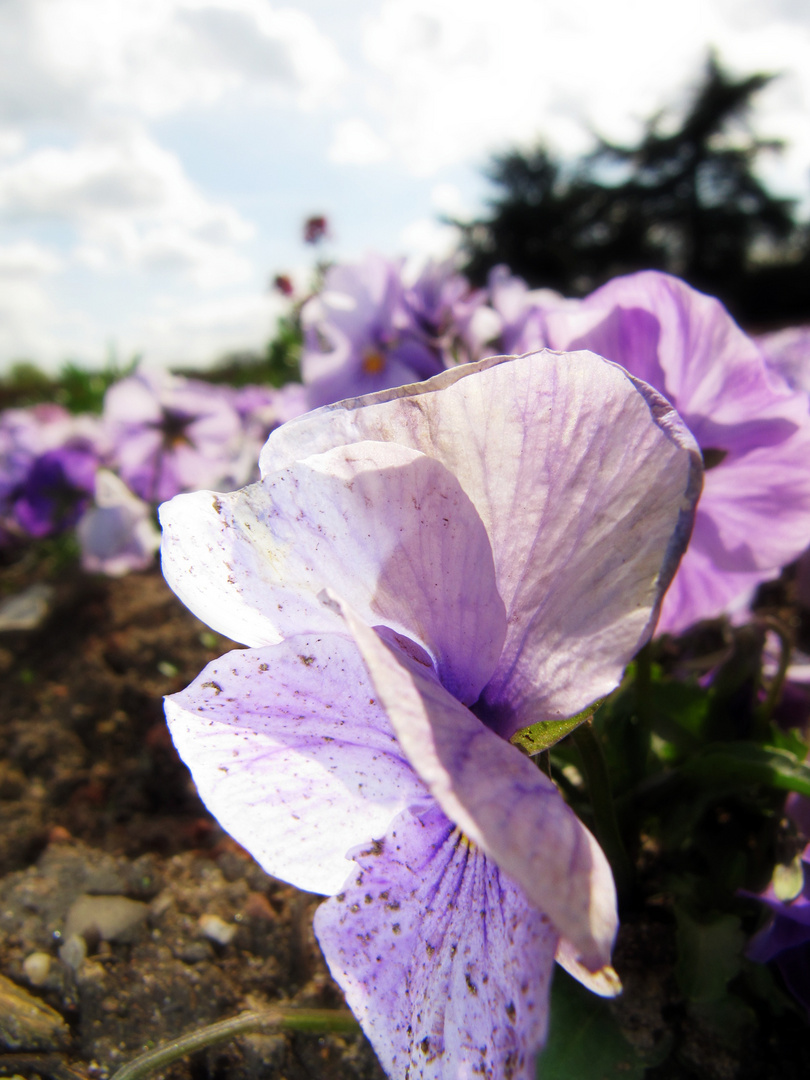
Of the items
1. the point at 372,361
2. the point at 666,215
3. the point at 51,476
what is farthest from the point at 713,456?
the point at 666,215

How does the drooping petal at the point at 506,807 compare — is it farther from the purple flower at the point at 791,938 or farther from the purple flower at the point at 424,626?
the purple flower at the point at 791,938

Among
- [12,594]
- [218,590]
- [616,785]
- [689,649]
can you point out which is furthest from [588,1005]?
[12,594]

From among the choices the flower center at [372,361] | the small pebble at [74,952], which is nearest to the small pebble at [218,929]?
the small pebble at [74,952]

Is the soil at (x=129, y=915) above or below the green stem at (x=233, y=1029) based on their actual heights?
below

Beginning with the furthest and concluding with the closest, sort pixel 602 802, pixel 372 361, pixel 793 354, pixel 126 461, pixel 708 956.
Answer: pixel 126 461, pixel 793 354, pixel 372 361, pixel 708 956, pixel 602 802

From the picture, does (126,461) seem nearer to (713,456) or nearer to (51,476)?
(51,476)

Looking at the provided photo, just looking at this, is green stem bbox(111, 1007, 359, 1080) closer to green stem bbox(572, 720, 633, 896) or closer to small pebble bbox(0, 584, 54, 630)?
green stem bbox(572, 720, 633, 896)

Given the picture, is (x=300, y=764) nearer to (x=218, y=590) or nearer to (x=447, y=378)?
(x=218, y=590)
